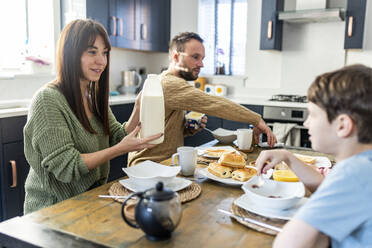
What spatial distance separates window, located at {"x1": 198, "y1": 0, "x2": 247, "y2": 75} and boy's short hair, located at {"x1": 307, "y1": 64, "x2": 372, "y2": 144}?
342 cm

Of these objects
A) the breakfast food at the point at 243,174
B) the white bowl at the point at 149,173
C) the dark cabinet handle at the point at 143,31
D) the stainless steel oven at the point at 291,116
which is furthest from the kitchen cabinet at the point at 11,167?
the stainless steel oven at the point at 291,116

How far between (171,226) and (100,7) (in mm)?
2981

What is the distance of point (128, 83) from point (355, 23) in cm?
238

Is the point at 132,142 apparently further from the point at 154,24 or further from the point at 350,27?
the point at 154,24

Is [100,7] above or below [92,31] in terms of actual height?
above

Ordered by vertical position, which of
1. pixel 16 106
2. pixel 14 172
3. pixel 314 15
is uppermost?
pixel 314 15

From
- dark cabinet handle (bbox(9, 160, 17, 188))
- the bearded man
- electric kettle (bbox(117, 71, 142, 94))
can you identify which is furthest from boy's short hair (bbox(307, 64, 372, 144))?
electric kettle (bbox(117, 71, 142, 94))

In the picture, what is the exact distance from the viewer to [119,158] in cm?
329

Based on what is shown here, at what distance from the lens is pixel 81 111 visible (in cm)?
150

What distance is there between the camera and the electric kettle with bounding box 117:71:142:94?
4.05 metres

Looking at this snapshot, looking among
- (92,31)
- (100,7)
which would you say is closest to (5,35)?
(100,7)

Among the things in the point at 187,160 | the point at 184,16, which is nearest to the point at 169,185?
the point at 187,160

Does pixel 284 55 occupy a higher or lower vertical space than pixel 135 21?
lower

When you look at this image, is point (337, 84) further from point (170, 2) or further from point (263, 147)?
point (170, 2)
